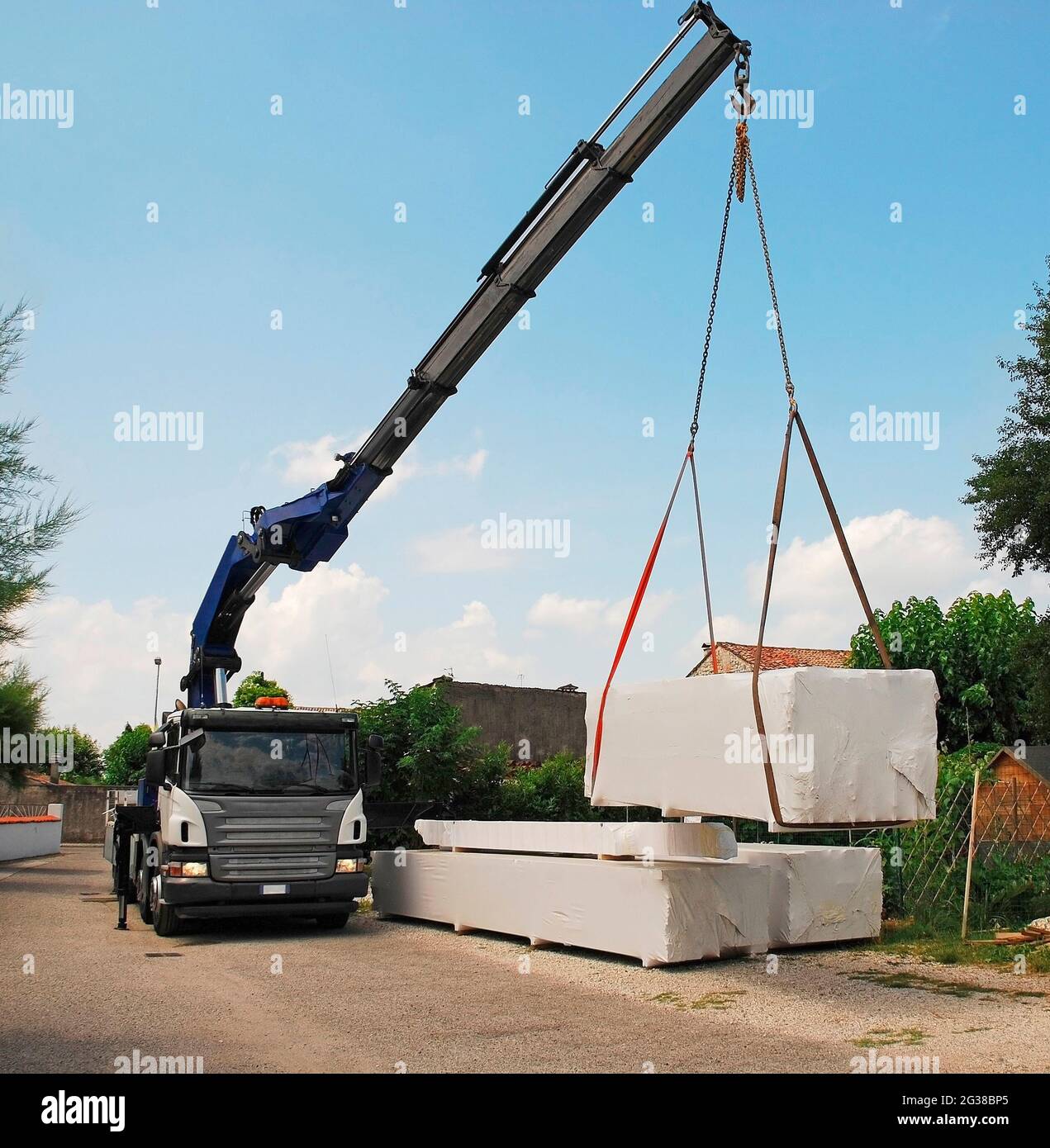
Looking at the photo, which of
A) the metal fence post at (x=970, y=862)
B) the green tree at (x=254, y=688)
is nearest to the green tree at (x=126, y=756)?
the green tree at (x=254, y=688)

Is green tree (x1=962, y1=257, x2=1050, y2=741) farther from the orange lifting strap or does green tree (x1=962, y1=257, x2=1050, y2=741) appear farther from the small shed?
the orange lifting strap

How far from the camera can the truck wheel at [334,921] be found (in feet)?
39.1

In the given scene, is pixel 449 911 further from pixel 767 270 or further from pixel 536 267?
pixel 767 270

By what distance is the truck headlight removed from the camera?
36.5 ft

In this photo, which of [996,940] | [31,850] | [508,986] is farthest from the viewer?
[31,850]

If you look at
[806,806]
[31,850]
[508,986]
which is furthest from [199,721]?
[31,850]

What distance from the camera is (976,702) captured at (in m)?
24.0

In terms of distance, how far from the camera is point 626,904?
985cm

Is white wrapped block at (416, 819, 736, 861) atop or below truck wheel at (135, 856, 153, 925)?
atop

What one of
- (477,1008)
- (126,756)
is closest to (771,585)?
(477,1008)

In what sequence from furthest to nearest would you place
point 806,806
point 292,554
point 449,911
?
point 292,554, point 449,911, point 806,806

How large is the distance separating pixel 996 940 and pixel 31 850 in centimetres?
2913

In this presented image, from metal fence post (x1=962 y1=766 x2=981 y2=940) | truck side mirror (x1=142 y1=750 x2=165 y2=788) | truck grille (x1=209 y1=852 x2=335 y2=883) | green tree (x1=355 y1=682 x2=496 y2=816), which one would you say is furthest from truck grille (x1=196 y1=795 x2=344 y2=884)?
metal fence post (x1=962 y1=766 x2=981 y2=940)

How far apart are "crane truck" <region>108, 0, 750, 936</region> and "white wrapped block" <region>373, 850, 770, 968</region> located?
4.64ft
